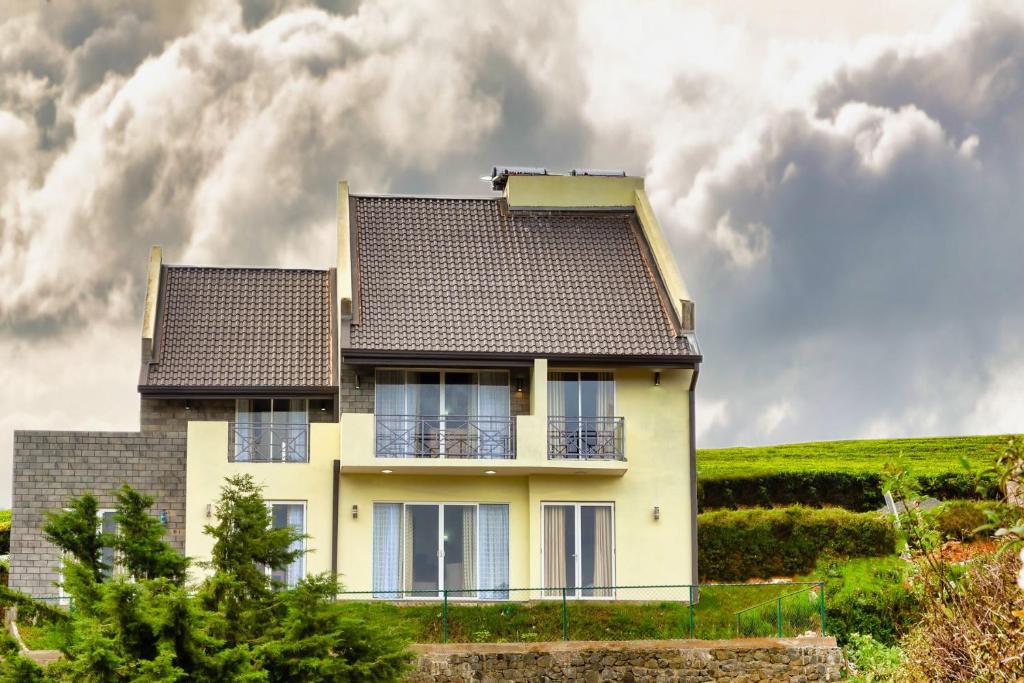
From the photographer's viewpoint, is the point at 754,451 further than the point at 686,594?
Yes

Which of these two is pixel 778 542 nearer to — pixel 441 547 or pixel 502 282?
pixel 441 547

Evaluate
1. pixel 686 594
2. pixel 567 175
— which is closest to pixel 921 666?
pixel 686 594

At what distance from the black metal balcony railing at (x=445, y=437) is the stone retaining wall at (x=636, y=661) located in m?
5.25

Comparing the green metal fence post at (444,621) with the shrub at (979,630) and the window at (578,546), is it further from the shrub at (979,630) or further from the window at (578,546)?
the shrub at (979,630)

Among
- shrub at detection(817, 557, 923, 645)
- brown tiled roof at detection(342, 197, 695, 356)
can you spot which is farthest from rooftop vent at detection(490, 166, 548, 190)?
shrub at detection(817, 557, 923, 645)

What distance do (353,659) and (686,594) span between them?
971cm

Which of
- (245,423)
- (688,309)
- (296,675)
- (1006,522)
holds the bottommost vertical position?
(296,675)

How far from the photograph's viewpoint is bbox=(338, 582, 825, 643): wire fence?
2558 cm

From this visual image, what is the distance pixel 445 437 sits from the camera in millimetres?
29266

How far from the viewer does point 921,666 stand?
50.9ft

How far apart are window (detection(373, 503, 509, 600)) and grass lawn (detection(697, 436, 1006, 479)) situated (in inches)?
413

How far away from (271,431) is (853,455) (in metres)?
23.1

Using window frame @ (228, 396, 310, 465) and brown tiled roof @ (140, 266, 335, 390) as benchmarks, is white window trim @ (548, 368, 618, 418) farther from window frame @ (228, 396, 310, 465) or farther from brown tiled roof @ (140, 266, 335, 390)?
window frame @ (228, 396, 310, 465)

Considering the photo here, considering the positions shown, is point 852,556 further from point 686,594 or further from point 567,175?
point 567,175
